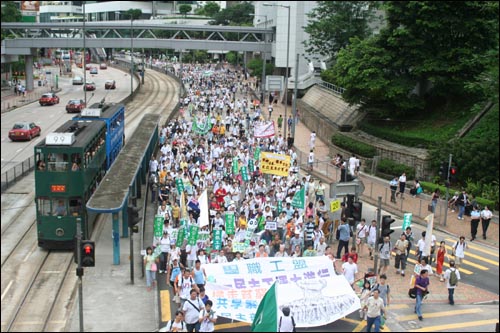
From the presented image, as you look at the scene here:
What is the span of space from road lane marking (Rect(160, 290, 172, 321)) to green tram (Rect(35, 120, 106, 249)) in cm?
449

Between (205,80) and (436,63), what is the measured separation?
141 ft

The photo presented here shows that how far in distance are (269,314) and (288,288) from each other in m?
3.17

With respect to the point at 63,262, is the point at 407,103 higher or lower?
higher

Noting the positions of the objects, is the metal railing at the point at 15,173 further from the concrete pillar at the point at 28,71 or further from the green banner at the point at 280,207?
the concrete pillar at the point at 28,71

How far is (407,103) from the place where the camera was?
38094mm

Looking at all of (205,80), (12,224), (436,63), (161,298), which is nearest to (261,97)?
(205,80)

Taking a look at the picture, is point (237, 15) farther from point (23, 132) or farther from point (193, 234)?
point (193, 234)

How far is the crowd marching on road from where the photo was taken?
16844 millimetres

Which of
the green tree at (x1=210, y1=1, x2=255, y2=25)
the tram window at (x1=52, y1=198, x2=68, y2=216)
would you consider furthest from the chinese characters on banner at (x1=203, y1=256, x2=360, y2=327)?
the green tree at (x1=210, y1=1, x2=255, y2=25)

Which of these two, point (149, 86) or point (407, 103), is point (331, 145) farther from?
point (149, 86)

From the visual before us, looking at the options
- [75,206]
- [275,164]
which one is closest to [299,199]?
[275,164]

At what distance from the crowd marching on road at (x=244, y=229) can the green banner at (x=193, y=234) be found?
19cm

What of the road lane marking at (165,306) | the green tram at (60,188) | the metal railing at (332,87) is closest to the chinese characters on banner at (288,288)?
the road lane marking at (165,306)

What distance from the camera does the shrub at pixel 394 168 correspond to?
34.1 meters
